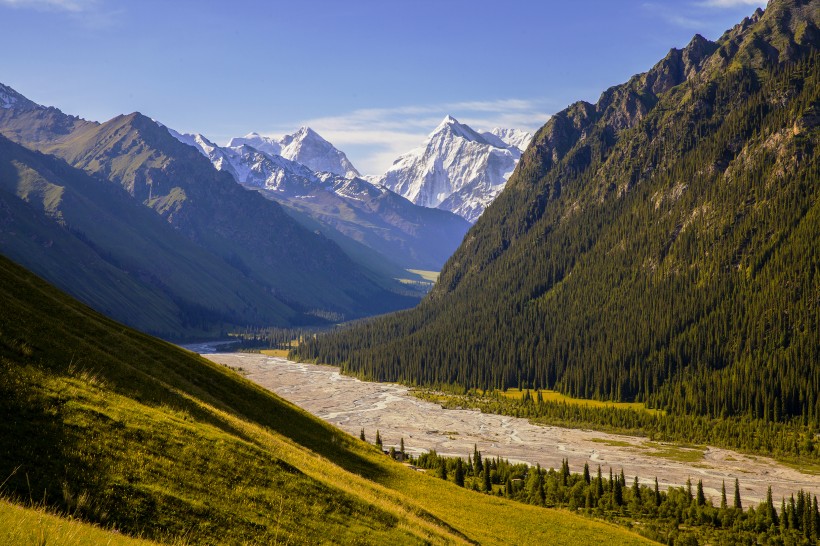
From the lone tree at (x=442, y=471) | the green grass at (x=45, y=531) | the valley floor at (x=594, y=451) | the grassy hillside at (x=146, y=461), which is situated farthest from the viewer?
the valley floor at (x=594, y=451)

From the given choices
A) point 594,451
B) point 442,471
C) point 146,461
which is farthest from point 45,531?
point 594,451

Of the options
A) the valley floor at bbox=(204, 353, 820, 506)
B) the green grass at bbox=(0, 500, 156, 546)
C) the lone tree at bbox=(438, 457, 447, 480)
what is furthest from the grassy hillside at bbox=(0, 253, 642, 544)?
the valley floor at bbox=(204, 353, 820, 506)

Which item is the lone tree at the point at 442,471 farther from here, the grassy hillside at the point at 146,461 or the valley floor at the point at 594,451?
the grassy hillside at the point at 146,461

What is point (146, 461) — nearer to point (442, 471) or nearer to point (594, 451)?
point (442, 471)

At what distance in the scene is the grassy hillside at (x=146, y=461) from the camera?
2584 centimetres

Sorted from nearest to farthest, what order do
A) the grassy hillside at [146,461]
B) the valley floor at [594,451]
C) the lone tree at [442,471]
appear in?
the grassy hillside at [146,461], the lone tree at [442,471], the valley floor at [594,451]

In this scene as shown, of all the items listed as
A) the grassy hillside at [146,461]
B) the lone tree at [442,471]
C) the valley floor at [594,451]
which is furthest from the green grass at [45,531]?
the valley floor at [594,451]

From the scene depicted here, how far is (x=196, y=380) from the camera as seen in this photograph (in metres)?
69.4

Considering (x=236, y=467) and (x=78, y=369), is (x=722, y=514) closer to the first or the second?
(x=236, y=467)

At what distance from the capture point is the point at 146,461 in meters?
30.4

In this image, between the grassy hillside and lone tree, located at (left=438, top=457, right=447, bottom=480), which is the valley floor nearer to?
lone tree, located at (left=438, top=457, right=447, bottom=480)

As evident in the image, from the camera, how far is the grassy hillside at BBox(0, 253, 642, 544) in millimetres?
25844

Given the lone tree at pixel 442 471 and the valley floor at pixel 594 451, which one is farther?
the valley floor at pixel 594 451

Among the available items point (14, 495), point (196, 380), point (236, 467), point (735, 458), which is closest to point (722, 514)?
point (735, 458)
